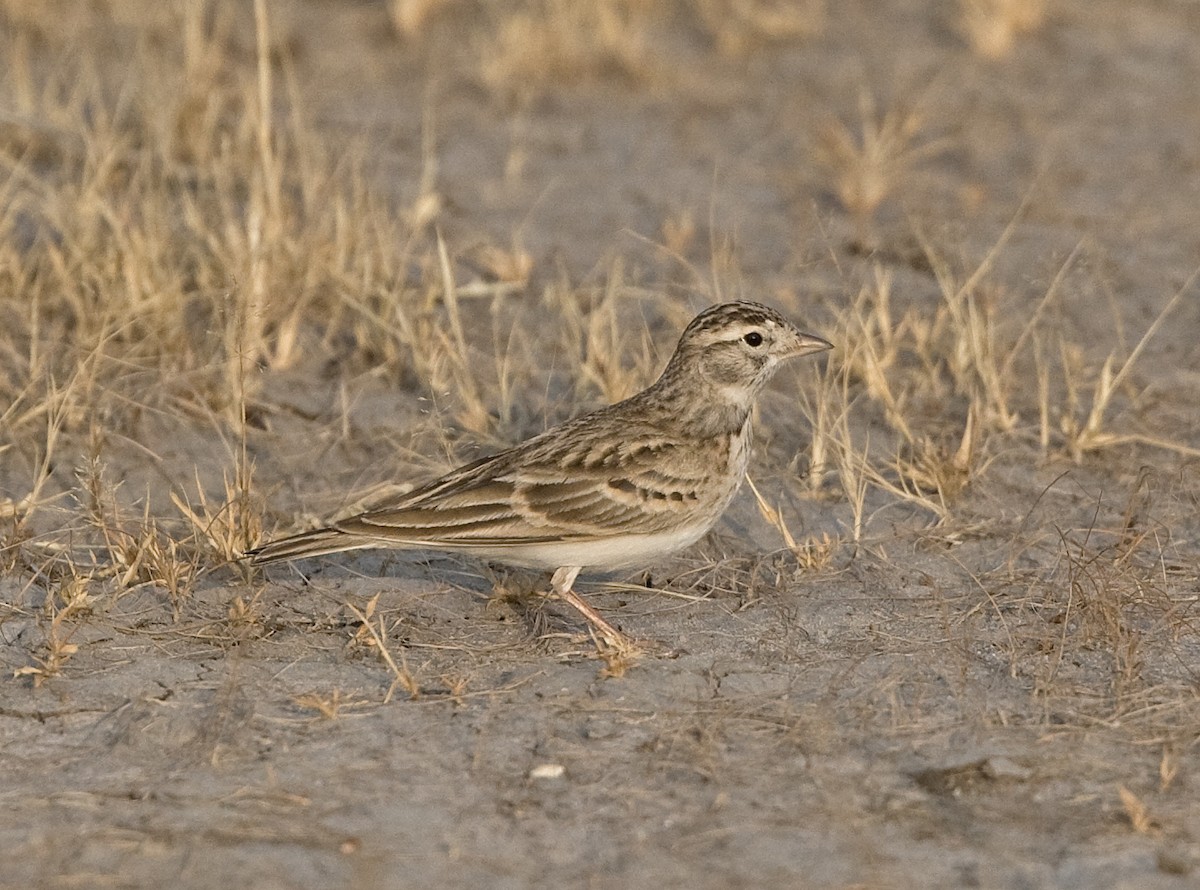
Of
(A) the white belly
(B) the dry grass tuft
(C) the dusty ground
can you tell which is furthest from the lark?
(B) the dry grass tuft

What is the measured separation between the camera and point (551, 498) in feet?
19.2

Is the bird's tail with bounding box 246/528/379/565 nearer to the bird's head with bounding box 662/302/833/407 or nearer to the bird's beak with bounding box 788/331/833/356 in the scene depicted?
the bird's head with bounding box 662/302/833/407

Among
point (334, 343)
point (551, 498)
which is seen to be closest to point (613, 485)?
point (551, 498)

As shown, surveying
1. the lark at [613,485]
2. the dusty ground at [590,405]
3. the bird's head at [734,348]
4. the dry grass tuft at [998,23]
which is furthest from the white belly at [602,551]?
the dry grass tuft at [998,23]

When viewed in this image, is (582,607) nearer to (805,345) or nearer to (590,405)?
(805,345)

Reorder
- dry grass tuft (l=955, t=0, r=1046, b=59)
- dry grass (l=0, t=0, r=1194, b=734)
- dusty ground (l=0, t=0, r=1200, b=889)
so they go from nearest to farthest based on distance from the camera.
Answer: dusty ground (l=0, t=0, r=1200, b=889) < dry grass (l=0, t=0, r=1194, b=734) < dry grass tuft (l=955, t=0, r=1046, b=59)

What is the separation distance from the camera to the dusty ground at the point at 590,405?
187 inches

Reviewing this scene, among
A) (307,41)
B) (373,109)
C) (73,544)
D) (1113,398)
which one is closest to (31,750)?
(73,544)

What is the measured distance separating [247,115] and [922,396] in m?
3.64

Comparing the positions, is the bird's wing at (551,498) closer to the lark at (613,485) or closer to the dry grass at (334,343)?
the lark at (613,485)

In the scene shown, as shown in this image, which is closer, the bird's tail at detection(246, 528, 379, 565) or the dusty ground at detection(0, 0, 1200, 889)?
the dusty ground at detection(0, 0, 1200, 889)

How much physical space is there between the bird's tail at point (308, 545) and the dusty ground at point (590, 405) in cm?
31

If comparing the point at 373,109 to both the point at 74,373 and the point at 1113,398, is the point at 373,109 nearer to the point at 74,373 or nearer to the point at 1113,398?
the point at 74,373

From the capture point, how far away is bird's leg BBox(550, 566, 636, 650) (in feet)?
18.8
